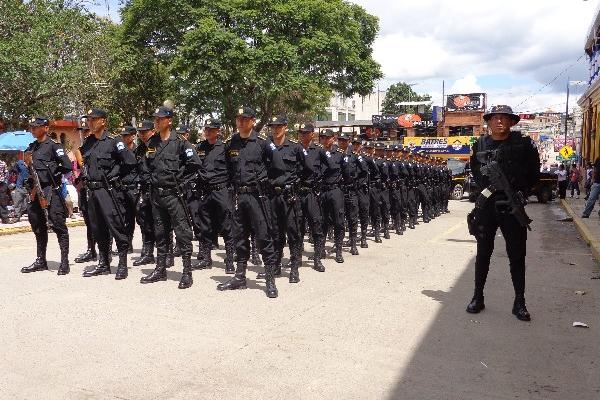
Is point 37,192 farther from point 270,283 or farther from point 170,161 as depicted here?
point 270,283

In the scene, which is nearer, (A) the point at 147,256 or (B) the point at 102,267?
(B) the point at 102,267

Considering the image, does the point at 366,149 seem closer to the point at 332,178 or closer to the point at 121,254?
the point at 332,178

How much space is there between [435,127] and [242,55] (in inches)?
1159

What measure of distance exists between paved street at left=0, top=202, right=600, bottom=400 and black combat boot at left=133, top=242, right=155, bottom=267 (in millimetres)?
748

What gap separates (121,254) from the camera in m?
7.52

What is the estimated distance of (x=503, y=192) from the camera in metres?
5.54

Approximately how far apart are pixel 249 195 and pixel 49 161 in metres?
3.07

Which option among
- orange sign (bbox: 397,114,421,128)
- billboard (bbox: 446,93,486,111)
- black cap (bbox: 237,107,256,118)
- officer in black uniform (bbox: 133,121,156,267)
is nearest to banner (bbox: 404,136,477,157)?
orange sign (bbox: 397,114,421,128)

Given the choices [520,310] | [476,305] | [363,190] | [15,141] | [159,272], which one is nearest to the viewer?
[520,310]

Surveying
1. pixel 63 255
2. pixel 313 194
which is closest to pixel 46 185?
pixel 63 255

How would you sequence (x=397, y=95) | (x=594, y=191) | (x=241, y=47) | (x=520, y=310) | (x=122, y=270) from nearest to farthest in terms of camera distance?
(x=520, y=310)
(x=122, y=270)
(x=594, y=191)
(x=241, y=47)
(x=397, y=95)

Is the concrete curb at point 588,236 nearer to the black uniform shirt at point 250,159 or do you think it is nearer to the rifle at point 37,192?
the black uniform shirt at point 250,159

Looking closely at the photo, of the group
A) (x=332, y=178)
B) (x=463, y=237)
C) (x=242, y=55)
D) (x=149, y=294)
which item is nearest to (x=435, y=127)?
(x=242, y=55)

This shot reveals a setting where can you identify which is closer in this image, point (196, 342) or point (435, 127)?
point (196, 342)
